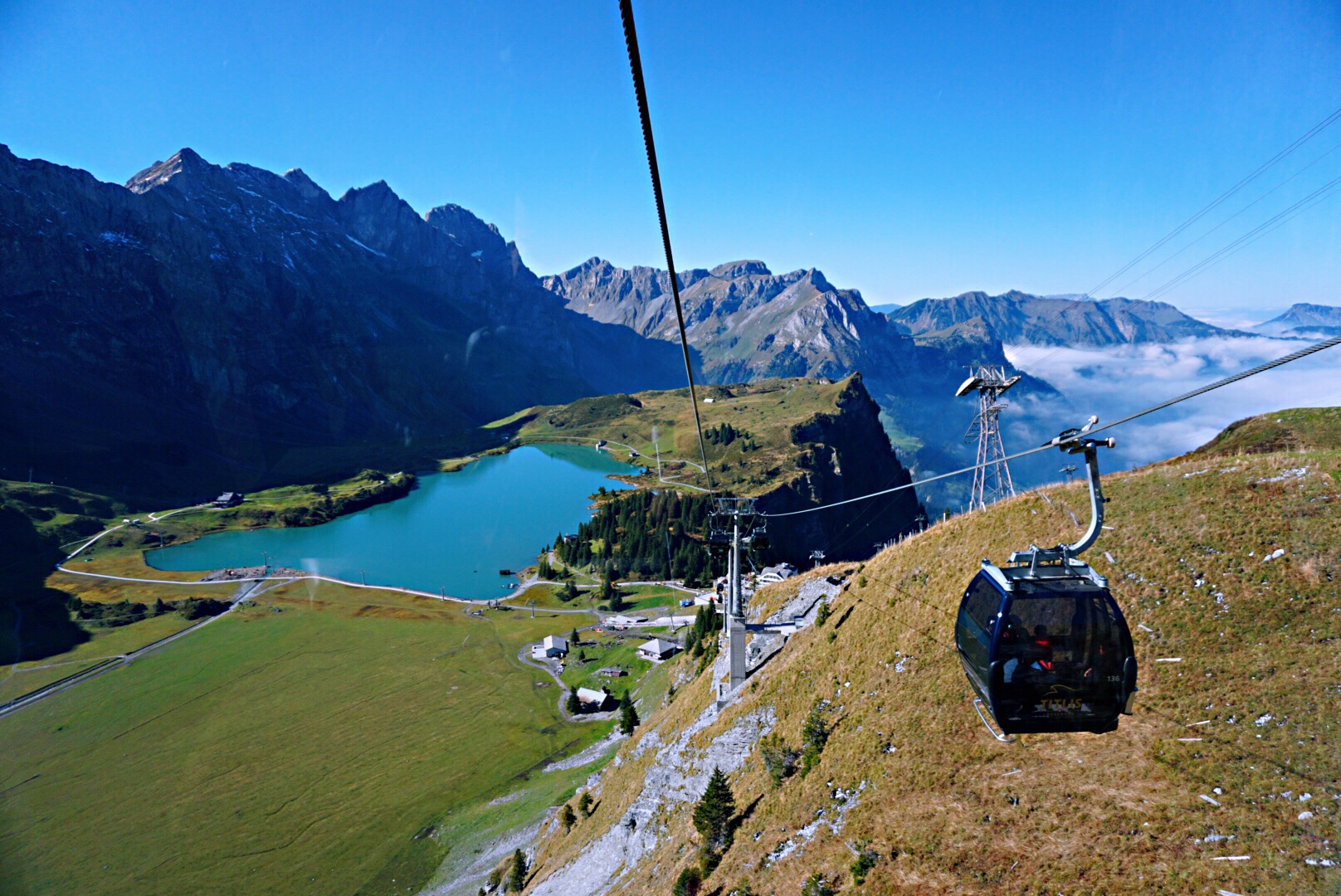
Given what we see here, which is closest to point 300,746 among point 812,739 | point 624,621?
point 624,621

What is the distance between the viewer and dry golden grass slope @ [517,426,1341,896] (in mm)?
12367

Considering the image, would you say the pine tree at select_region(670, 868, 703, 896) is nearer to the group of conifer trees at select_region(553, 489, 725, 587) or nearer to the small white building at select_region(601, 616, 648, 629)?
the small white building at select_region(601, 616, 648, 629)

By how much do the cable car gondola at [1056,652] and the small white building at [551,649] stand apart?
79755mm

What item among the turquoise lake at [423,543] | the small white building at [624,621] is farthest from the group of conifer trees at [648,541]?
the small white building at [624,621]

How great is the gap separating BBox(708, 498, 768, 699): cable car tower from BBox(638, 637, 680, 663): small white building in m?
51.6

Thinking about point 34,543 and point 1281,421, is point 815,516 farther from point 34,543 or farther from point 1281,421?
point 34,543

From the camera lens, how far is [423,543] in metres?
155

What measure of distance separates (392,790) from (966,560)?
57.0 meters

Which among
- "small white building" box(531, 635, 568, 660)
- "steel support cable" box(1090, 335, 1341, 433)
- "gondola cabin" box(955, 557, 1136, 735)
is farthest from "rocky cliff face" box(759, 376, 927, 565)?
"steel support cable" box(1090, 335, 1341, 433)

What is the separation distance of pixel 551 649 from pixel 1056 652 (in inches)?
3197

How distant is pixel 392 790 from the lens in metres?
56.4

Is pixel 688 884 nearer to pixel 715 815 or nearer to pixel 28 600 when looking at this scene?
pixel 715 815

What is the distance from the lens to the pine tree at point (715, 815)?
20.2 m

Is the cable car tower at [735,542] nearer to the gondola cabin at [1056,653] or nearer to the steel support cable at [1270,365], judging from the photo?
the gondola cabin at [1056,653]
